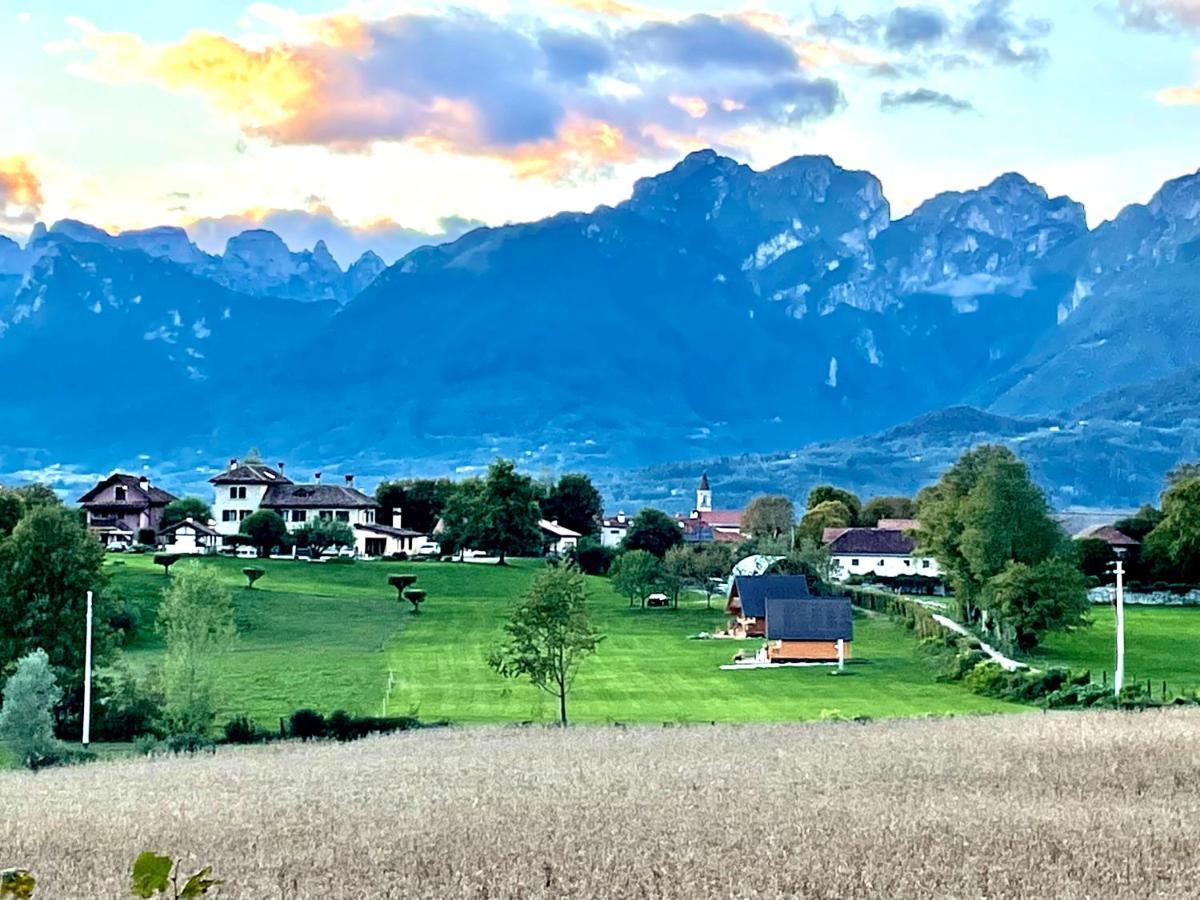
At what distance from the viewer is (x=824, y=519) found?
15400cm

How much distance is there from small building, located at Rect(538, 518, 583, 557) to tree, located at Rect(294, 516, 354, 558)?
821 inches

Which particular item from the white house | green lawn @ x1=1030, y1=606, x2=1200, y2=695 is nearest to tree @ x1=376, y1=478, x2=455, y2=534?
the white house

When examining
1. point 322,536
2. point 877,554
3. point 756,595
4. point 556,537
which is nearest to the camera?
point 756,595

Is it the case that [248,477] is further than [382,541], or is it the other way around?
[248,477]

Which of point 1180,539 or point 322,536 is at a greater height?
point 322,536

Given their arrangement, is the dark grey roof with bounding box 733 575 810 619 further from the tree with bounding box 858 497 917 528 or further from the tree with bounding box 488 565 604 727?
the tree with bounding box 858 497 917 528

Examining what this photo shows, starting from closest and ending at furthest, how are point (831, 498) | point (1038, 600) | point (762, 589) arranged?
point (1038, 600), point (762, 589), point (831, 498)

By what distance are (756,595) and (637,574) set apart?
13049 mm

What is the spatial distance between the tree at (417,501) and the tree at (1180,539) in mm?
66156

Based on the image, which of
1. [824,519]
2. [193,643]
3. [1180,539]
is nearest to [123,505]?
[824,519]

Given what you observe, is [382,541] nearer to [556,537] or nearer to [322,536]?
[322,536]

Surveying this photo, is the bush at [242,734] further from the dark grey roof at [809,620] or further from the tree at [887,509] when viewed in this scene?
the tree at [887,509]

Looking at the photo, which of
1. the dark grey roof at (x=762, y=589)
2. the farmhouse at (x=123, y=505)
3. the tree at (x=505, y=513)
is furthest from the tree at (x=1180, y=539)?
the farmhouse at (x=123, y=505)

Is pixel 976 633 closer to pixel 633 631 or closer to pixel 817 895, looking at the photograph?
pixel 633 631
